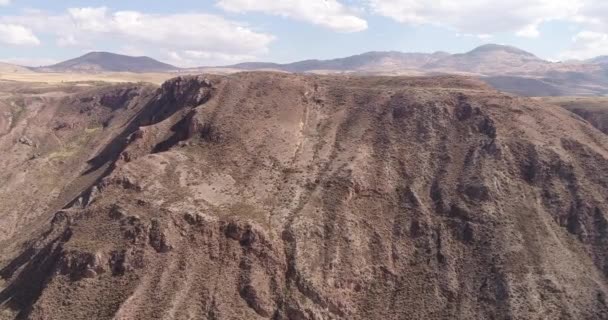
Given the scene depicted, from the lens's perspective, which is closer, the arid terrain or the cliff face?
the cliff face

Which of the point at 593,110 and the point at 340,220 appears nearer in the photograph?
the point at 340,220

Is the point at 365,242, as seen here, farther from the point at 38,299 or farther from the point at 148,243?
the point at 38,299

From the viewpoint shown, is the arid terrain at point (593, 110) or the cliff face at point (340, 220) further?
the arid terrain at point (593, 110)

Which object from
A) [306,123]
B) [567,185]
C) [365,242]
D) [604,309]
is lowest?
[604,309]

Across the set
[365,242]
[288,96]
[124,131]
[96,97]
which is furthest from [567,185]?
[96,97]

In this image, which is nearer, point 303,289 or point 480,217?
point 303,289

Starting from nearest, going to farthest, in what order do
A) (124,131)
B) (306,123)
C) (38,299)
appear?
1. (38,299)
2. (306,123)
3. (124,131)

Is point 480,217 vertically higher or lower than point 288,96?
lower

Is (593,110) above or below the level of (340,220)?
above
